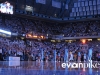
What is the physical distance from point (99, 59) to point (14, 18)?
25022 mm

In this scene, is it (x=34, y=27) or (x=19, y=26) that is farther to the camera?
(x=34, y=27)

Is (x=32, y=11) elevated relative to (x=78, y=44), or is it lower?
elevated

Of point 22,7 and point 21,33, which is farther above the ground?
point 22,7

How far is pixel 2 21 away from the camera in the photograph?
4334 centimetres

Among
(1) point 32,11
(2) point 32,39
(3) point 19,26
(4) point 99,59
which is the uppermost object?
(1) point 32,11

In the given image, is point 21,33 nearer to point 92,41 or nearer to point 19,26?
point 19,26

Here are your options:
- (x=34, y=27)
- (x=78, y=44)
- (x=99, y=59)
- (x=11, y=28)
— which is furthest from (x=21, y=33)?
(x=99, y=59)

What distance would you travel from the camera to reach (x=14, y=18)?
47031mm

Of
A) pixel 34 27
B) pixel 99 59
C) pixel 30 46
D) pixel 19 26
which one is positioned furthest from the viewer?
pixel 34 27

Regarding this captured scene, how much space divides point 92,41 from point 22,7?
18365 mm

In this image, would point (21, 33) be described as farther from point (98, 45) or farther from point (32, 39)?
point (98, 45)

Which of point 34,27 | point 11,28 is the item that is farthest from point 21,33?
point 34,27

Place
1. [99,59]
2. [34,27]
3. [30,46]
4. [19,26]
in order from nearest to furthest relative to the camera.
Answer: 1. [99,59]
2. [30,46]
3. [19,26]
4. [34,27]

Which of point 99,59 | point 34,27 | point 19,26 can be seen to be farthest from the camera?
point 34,27
